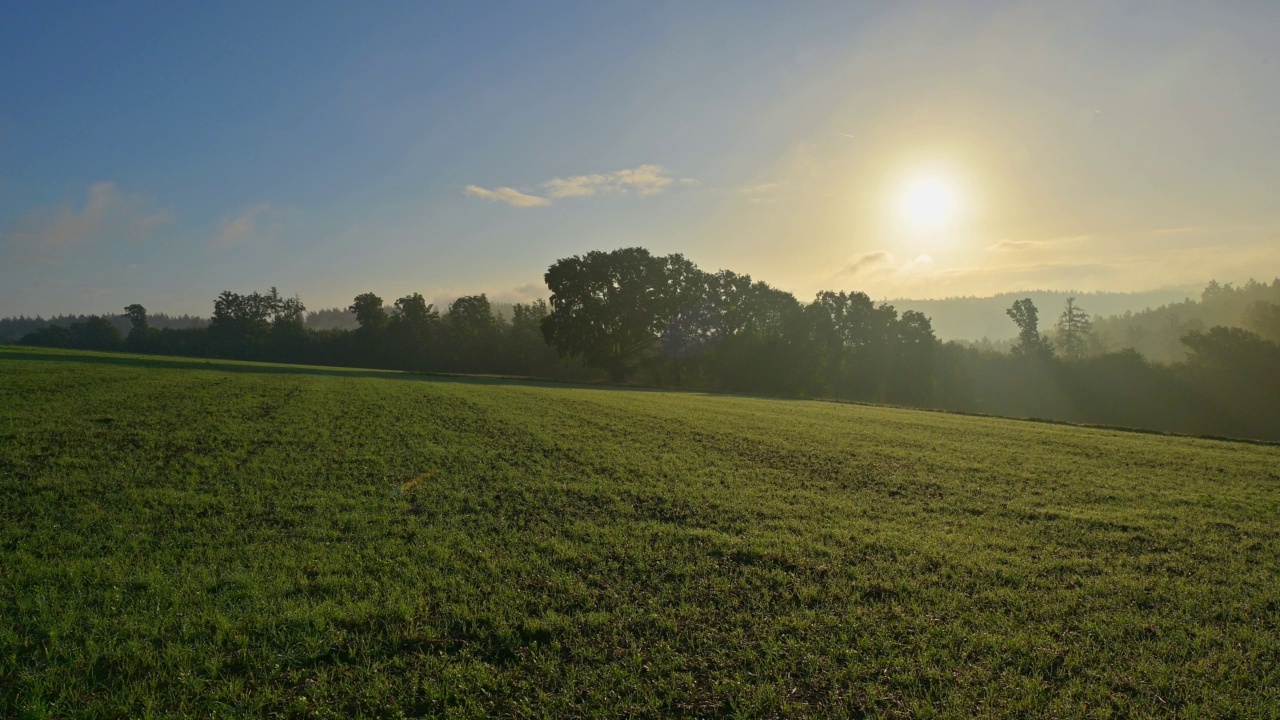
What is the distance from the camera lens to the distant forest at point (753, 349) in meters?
61.7

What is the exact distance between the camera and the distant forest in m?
61.7

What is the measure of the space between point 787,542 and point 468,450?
9601 millimetres

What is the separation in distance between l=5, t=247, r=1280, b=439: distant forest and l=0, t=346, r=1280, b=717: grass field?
48.5m

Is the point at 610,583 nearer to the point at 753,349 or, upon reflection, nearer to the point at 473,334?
the point at 753,349

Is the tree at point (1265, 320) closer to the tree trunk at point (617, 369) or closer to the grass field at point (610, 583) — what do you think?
the tree trunk at point (617, 369)

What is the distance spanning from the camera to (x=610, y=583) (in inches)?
280

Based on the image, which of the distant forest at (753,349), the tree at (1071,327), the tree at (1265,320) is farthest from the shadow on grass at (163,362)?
the tree at (1071,327)

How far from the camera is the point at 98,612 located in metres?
6.05

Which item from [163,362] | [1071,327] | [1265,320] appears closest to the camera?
[163,362]

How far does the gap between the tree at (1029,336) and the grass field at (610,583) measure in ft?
262

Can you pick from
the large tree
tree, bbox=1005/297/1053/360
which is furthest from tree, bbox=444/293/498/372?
tree, bbox=1005/297/1053/360

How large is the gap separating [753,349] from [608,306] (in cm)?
1836

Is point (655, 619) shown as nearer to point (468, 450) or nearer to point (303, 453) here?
point (468, 450)

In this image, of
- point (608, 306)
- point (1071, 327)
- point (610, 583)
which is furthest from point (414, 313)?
point (1071, 327)
